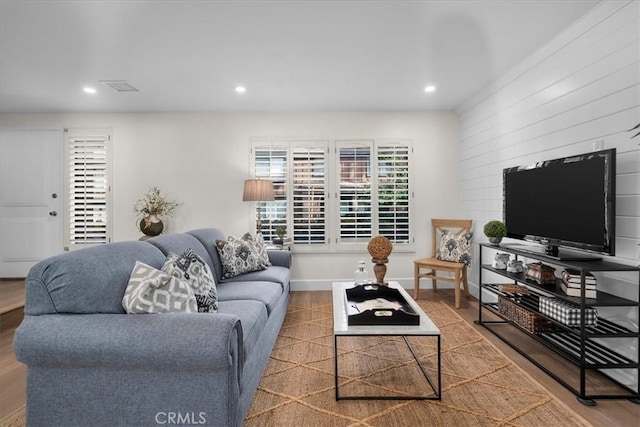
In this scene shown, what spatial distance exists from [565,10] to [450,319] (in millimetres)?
2818

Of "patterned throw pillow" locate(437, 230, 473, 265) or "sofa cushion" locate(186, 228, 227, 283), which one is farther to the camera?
"patterned throw pillow" locate(437, 230, 473, 265)

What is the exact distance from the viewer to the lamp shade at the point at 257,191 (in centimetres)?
421

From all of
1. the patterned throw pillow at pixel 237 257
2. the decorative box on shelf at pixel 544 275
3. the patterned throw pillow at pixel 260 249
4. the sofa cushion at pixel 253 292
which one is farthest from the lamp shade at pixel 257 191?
the decorative box on shelf at pixel 544 275

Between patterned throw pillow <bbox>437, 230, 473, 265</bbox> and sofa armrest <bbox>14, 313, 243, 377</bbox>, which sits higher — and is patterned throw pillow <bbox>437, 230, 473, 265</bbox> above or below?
above

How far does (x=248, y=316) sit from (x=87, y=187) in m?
4.04

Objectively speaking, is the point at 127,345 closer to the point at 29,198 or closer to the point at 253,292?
the point at 253,292

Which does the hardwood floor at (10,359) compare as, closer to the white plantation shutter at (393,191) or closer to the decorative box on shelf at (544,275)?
the decorative box on shelf at (544,275)

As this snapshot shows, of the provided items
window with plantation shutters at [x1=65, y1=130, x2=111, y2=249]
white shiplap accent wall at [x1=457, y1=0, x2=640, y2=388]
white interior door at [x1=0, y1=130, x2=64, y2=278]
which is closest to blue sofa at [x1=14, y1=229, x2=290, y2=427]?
white shiplap accent wall at [x1=457, y1=0, x2=640, y2=388]

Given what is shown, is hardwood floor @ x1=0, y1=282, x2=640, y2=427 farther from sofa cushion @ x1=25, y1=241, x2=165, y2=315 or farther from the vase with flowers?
the vase with flowers

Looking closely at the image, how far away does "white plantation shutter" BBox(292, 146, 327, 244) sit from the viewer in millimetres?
4648

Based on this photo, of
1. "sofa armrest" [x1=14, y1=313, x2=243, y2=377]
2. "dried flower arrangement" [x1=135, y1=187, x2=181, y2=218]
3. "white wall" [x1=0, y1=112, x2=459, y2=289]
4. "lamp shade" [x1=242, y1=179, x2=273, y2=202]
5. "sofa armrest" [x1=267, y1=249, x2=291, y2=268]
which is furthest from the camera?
"white wall" [x1=0, y1=112, x2=459, y2=289]

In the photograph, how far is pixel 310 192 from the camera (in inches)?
183

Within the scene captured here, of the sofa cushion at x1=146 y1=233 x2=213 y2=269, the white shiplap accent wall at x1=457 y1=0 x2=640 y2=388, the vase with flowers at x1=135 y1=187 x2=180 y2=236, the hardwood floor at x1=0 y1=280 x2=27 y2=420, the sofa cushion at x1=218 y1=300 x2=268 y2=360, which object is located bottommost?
the hardwood floor at x1=0 y1=280 x2=27 y2=420

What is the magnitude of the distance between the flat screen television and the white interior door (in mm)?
5786
